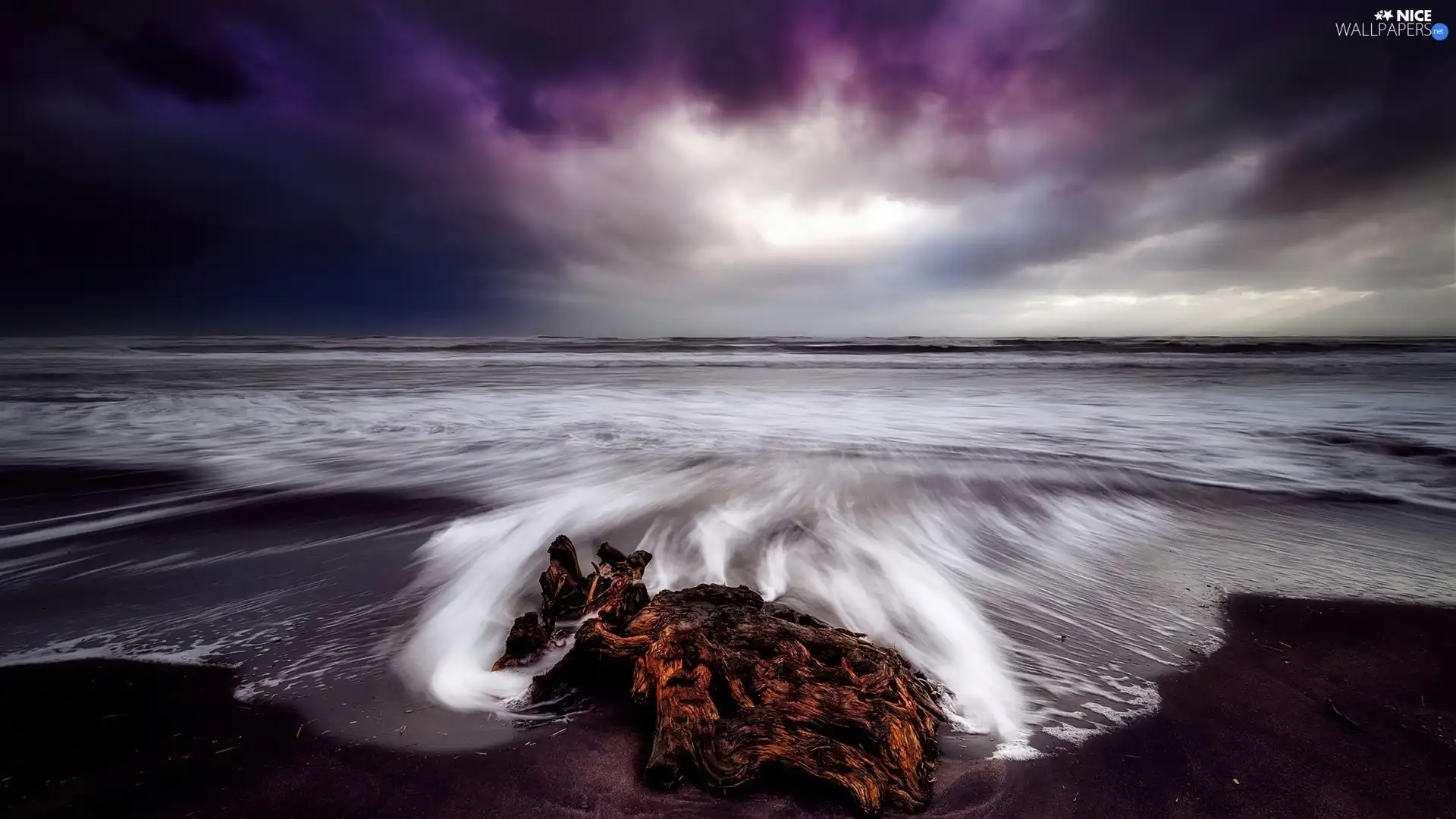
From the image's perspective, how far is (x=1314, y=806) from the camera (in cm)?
177

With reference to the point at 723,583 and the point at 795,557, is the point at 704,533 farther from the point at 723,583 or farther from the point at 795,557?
the point at 723,583

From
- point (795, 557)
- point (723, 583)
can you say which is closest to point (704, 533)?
point (795, 557)

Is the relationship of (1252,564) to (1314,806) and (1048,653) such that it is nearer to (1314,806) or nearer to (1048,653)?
(1048,653)

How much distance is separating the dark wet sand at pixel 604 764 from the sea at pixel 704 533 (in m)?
0.14

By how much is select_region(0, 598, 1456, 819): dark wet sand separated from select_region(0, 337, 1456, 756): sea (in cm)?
14

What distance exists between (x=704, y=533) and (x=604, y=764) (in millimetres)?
2684

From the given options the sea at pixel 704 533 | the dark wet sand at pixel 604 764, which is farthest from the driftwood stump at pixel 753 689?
the sea at pixel 704 533

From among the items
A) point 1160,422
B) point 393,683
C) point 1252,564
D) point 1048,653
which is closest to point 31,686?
point 393,683

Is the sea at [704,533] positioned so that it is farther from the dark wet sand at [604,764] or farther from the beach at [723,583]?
the dark wet sand at [604,764]

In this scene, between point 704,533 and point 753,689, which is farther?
point 704,533

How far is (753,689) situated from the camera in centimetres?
210

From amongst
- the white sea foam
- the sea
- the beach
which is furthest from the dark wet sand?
the white sea foam

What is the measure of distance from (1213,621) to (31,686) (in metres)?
5.30

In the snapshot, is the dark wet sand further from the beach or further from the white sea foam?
the white sea foam
